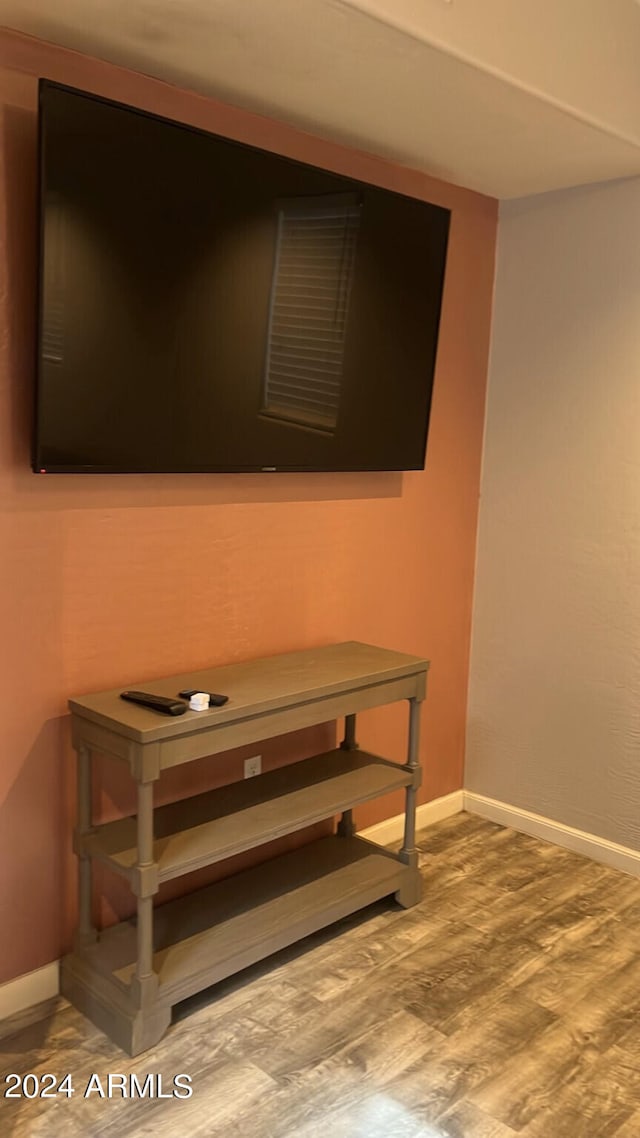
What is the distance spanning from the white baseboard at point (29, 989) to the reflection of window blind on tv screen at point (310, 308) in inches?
61.7

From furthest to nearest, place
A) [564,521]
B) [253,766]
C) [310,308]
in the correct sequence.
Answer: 1. [564,521]
2. [253,766]
3. [310,308]

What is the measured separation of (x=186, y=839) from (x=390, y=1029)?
677mm

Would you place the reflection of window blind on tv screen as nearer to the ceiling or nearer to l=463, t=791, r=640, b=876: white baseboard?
the ceiling

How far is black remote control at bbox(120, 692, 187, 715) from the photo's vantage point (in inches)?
83.3

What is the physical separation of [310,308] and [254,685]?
1055mm

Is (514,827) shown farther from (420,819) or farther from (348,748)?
(348,748)

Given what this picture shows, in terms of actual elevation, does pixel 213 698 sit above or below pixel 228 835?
above

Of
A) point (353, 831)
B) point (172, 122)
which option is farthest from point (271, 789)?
point (172, 122)

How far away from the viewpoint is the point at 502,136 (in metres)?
2.59

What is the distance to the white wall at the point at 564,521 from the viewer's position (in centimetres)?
302

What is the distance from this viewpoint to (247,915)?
2.45 metres

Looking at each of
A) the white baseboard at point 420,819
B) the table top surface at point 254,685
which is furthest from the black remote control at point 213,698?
the white baseboard at point 420,819

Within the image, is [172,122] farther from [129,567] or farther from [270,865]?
[270,865]

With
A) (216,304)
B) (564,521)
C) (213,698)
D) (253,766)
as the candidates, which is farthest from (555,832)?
(216,304)
